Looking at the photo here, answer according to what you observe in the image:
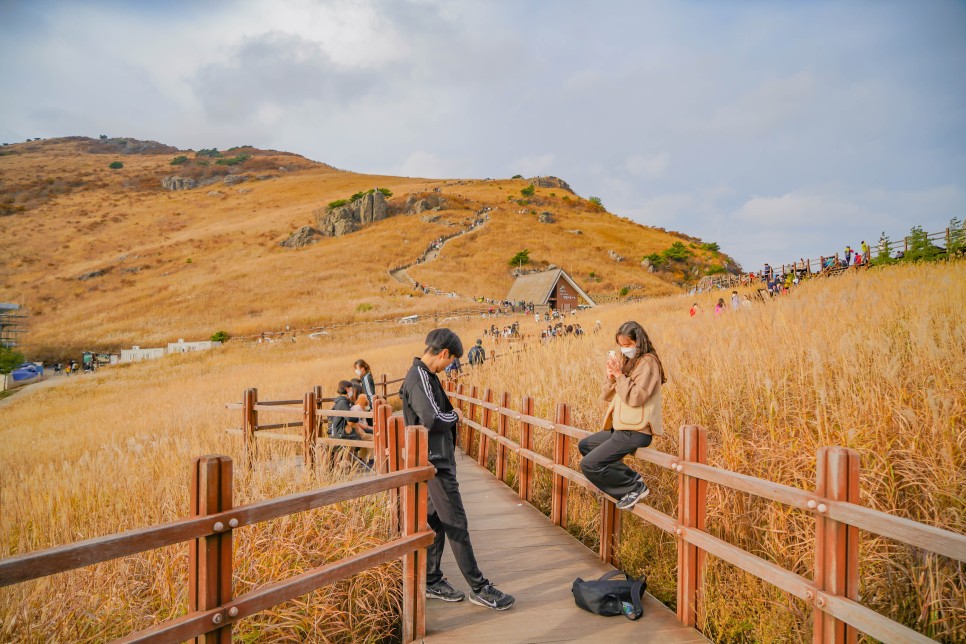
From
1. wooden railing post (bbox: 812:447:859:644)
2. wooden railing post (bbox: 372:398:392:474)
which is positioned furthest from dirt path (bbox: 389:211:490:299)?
wooden railing post (bbox: 812:447:859:644)

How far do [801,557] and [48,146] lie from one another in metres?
212

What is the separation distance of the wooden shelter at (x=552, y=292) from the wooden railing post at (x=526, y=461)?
1601 inches

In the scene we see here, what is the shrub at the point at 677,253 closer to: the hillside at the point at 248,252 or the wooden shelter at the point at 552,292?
the hillside at the point at 248,252

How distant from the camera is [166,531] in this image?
7.12ft

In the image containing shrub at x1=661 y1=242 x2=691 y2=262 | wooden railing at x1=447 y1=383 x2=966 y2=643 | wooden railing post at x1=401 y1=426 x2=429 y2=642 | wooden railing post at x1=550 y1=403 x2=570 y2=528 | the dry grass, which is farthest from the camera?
shrub at x1=661 y1=242 x2=691 y2=262

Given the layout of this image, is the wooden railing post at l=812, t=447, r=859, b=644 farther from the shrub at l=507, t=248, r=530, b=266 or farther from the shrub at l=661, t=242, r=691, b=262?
the shrub at l=661, t=242, r=691, b=262

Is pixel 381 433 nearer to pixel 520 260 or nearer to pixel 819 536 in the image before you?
pixel 819 536

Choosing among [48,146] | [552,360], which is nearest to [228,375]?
[552,360]

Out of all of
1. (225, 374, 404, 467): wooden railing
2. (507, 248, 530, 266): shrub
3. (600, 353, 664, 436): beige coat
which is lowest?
(225, 374, 404, 467): wooden railing

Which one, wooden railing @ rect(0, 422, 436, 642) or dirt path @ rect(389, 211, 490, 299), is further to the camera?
dirt path @ rect(389, 211, 490, 299)

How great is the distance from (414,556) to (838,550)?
226 cm

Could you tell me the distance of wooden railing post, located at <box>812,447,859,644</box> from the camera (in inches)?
95.5

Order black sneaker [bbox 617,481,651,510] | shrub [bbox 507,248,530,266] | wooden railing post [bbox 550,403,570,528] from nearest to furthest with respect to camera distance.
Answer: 1. black sneaker [bbox 617,481,651,510]
2. wooden railing post [bbox 550,403,570,528]
3. shrub [bbox 507,248,530,266]

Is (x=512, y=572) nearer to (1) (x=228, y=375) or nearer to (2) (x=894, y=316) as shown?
(2) (x=894, y=316)
